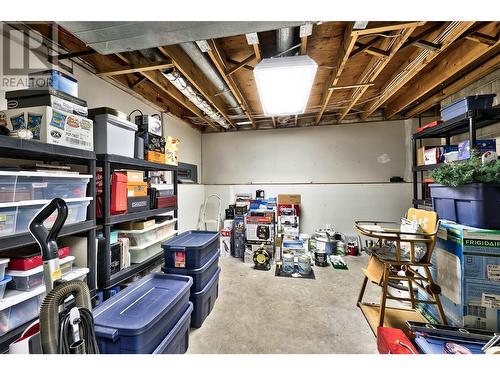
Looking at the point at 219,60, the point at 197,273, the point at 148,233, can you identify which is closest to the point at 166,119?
the point at 219,60

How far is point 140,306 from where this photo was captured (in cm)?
126

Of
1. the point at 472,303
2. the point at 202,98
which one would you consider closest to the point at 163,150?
the point at 202,98

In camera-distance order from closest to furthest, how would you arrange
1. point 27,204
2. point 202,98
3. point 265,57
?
point 27,204 → point 265,57 → point 202,98

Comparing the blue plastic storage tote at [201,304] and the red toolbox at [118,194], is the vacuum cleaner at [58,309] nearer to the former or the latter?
the red toolbox at [118,194]

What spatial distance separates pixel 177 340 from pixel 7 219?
1204 millimetres

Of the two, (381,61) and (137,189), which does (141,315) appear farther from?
(381,61)

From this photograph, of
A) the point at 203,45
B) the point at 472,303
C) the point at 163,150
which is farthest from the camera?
the point at 163,150

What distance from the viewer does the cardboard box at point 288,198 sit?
4558 millimetres

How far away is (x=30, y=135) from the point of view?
1146 mm

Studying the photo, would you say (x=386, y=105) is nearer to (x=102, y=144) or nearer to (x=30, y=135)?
(x=102, y=144)

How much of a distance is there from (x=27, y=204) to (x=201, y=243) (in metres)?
1.25

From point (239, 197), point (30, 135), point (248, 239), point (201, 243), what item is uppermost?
point (30, 135)

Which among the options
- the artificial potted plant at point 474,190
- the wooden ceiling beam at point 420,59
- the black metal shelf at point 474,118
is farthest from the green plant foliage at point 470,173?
the wooden ceiling beam at point 420,59

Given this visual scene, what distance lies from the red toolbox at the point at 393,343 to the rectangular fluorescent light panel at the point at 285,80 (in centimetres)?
228
